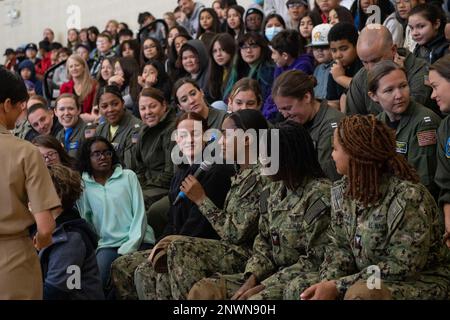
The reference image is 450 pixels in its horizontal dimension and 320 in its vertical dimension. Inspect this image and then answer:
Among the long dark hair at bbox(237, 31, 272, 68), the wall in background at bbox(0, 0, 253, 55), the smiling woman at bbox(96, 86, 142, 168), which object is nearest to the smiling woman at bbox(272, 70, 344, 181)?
the smiling woman at bbox(96, 86, 142, 168)

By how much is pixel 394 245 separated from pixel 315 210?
51 centimetres

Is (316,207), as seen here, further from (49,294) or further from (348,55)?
(348,55)

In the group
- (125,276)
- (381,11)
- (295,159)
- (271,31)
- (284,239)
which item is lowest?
(125,276)

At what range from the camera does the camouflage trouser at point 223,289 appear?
3.34 metres

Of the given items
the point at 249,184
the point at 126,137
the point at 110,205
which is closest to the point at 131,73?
the point at 126,137

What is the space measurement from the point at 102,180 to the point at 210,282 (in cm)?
167

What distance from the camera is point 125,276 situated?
4.47 m

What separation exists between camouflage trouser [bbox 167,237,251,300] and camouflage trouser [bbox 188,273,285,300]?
0.55 ft

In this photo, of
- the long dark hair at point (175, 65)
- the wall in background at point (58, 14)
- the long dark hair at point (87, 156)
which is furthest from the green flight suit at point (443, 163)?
the wall in background at point (58, 14)

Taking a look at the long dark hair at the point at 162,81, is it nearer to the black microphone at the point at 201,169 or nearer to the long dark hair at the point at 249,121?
the black microphone at the point at 201,169

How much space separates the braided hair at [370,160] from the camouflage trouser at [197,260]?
949 millimetres

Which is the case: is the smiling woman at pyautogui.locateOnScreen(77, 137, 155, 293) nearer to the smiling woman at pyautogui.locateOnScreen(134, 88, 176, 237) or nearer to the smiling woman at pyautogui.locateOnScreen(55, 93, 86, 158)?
the smiling woman at pyautogui.locateOnScreen(134, 88, 176, 237)

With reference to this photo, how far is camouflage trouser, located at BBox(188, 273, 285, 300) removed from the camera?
11.0ft

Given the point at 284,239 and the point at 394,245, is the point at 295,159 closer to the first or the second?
the point at 284,239
